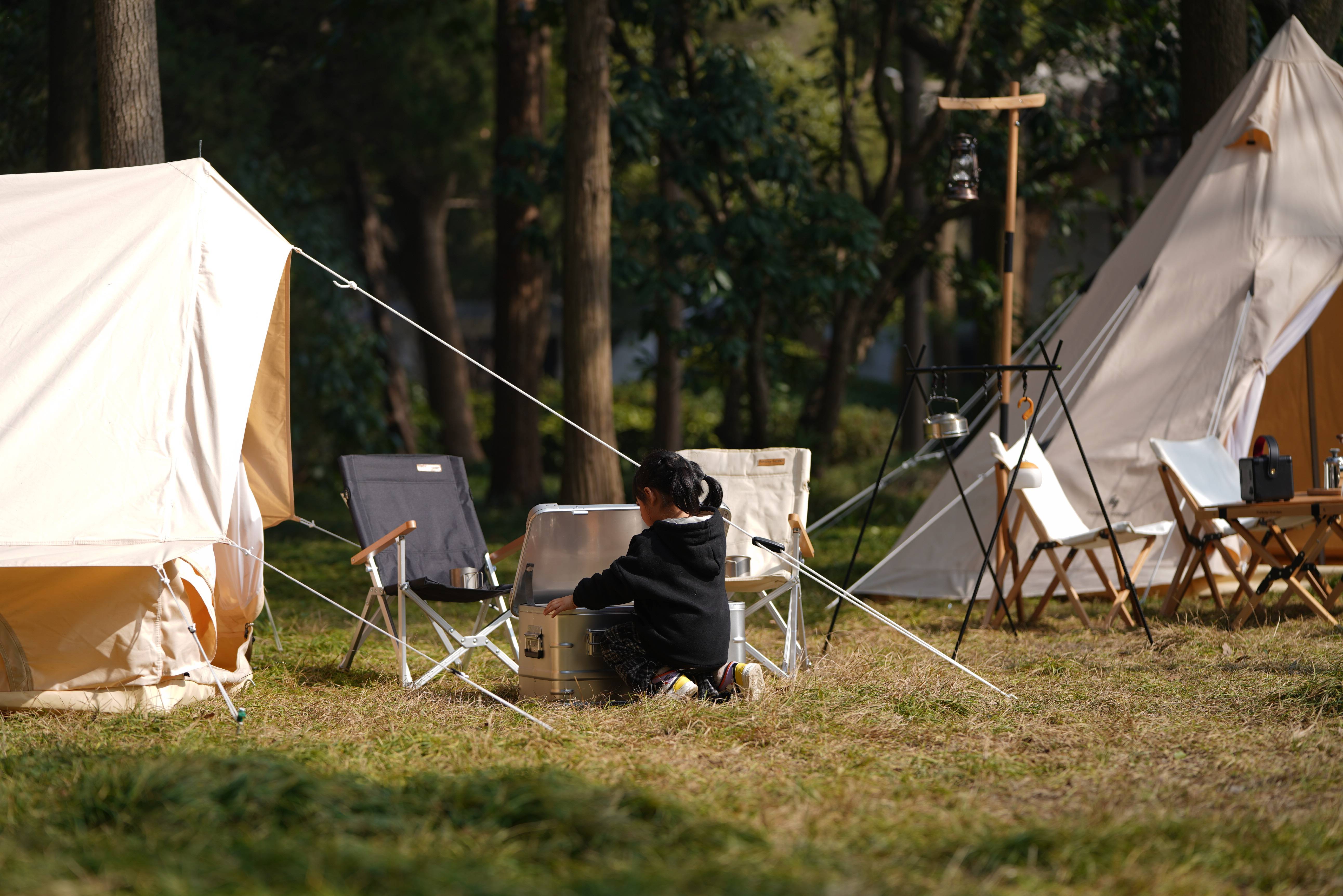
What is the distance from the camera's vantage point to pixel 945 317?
13789 millimetres

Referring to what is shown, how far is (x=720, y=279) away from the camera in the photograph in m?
9.10

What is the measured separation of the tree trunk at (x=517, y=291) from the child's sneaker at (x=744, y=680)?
6.40 meters

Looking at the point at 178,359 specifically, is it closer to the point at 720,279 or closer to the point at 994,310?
the point at 720,279

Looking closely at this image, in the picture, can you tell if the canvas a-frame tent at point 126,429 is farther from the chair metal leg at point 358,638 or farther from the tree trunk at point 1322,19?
the tree trunk at point 1322,19

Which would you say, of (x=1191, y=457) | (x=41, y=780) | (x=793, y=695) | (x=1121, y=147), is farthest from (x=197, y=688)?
(x=1121, y=147)

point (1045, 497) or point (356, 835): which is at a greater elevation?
point (1045, 497)

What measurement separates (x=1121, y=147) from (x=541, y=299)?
4.73 m

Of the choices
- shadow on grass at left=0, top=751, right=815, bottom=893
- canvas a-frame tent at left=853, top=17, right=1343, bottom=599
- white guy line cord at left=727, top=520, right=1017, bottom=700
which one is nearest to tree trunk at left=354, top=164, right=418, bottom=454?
canvas a-frame tent at left=853, top=17, right=1343, bottom=599

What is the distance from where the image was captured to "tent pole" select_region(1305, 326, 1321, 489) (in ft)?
23.0

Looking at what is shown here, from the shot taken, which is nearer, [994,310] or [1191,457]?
[1191,457]

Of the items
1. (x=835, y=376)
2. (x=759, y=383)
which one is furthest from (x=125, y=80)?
(x=835, y=376)

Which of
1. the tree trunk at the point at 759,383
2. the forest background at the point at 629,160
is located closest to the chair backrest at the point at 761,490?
the forest background at the point at 629,160

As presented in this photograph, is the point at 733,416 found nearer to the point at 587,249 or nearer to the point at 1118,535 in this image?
the point at 587,249

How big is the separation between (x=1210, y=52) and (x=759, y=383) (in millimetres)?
4240
